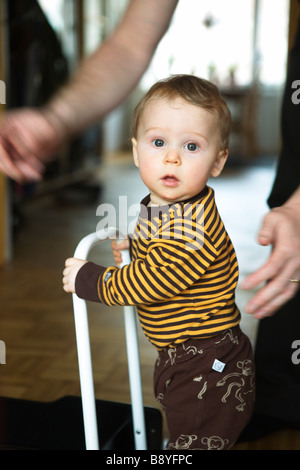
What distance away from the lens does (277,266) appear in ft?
2.23

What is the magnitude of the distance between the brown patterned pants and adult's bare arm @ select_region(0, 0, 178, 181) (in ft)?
1.28

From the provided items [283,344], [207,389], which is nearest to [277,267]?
[207,389]

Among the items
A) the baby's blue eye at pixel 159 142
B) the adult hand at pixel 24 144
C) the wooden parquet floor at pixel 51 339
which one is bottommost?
the wooden parquet floor at pixel 51 339

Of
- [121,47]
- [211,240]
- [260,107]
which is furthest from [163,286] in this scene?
[260,107]

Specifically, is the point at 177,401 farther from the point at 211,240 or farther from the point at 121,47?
the point at 121,47

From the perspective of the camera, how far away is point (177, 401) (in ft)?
3.11

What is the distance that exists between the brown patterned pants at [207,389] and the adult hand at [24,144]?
0.40 metres

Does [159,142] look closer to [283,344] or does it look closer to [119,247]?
[119,247]

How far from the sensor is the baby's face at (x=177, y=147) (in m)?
0.85

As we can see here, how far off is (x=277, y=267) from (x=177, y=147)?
10.4 inches

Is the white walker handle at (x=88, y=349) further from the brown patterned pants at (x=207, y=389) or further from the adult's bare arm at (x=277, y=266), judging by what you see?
the adult's bare arm at (x=277, y=266)

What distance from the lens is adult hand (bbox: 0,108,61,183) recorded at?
2.23ft

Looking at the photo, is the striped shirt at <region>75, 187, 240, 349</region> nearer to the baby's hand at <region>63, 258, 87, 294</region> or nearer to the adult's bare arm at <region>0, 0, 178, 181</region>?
the baby's hand at <region>63, 258, 87, 294</region>

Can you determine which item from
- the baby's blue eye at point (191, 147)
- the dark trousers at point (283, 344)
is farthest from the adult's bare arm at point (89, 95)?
the dark trousers at point (283, 344)
